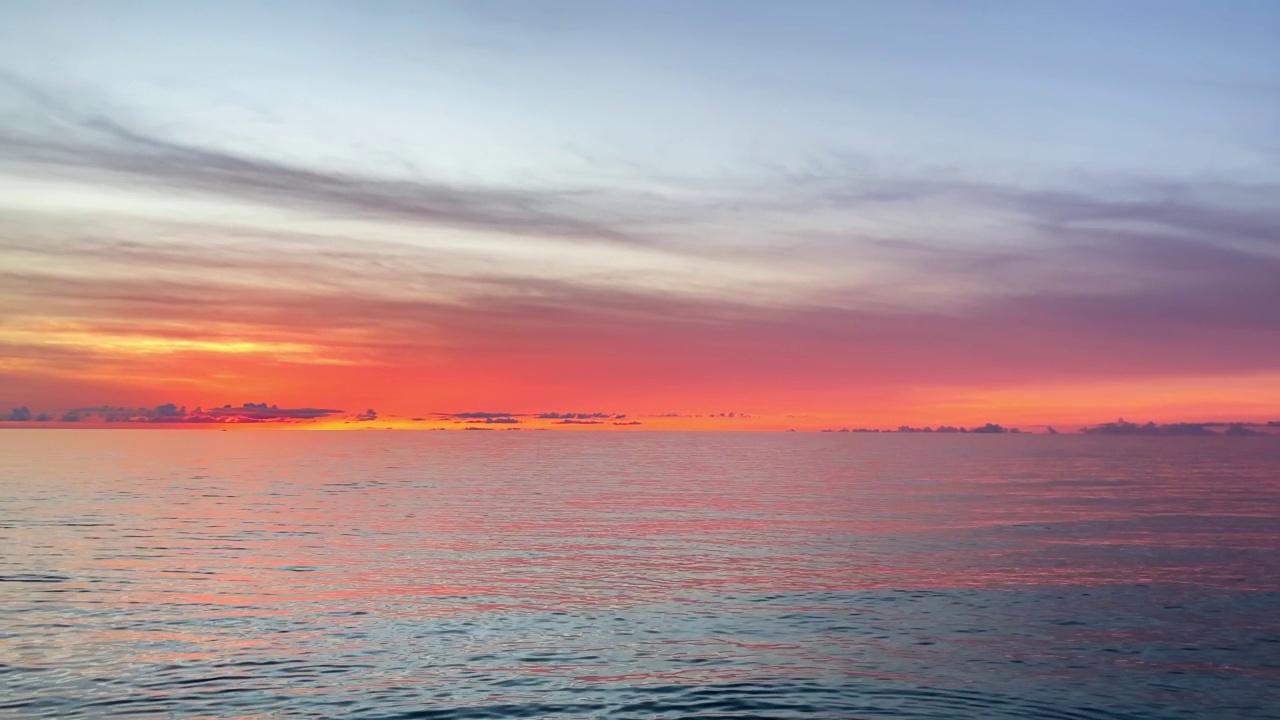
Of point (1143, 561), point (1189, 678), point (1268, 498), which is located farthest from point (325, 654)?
point (1268, 498)

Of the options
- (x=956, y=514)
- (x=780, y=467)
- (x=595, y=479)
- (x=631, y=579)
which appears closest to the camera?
(x=631, y=579)

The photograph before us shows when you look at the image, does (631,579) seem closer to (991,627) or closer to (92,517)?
(991,627)

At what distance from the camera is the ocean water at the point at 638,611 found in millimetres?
25578

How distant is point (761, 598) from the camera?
3859 cm

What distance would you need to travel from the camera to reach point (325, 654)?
96.5ft

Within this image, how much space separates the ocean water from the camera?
2558 cm

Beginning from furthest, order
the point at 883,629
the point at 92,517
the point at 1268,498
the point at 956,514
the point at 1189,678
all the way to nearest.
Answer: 1. the point at 1268,498
2. the point at 956,514
3. the point at 92,517
4. the point at 883,629
5. the point at 1189,678

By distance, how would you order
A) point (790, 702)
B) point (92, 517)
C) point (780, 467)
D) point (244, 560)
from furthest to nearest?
point (780, 467), point (92, 517), point (244, 560), point (790, 702)

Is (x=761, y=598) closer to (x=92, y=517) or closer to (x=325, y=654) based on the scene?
(x=325, y=654)

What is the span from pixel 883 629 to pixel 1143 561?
22.7 metres

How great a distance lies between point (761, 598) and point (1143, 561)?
73.9ft

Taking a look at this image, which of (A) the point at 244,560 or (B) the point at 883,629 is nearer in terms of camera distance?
(B) the point at 883,629

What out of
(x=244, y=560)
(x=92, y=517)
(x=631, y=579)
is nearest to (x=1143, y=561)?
(x=631, y=579)

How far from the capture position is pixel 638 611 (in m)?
36.0
